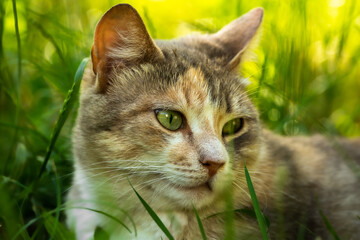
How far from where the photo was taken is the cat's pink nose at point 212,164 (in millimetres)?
1850

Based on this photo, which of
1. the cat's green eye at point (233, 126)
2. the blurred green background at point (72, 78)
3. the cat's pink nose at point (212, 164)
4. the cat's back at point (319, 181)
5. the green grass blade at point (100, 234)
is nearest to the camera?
the cat's pink nose at point (212, 164)

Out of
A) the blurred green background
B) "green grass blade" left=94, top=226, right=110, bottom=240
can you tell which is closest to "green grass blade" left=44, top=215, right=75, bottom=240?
the blurred green background

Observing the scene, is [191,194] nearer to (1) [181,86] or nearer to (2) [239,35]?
(1) [181,86]

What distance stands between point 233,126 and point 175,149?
1.46 ft

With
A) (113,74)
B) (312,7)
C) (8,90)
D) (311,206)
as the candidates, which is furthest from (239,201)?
(312,7)

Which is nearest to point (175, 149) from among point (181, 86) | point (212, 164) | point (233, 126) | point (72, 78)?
point (212, 164)

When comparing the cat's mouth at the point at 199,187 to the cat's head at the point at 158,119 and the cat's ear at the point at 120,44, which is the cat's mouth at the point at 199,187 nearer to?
the cat's head at the point at 158,119

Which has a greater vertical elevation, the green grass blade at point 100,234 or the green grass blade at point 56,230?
the green grass blade at point 56,230

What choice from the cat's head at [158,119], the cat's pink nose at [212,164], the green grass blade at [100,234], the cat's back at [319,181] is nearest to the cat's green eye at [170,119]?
the cat's head at [158,119]

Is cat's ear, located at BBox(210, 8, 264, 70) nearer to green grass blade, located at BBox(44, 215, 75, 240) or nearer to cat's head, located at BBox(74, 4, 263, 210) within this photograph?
cat's head, located at BBox(74, 4, 263, 210)

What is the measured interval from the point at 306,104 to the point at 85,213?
5.84 feet

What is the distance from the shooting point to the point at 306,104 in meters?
3.22

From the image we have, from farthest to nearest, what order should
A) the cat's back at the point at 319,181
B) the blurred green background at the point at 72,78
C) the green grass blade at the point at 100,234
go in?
1. the blurred green background at the point at 72,78
2. the cat's back at the point at 319,181
3. the green grass blade at the point at 100,234

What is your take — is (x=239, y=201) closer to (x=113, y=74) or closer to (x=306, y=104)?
(x=113, y=74)
